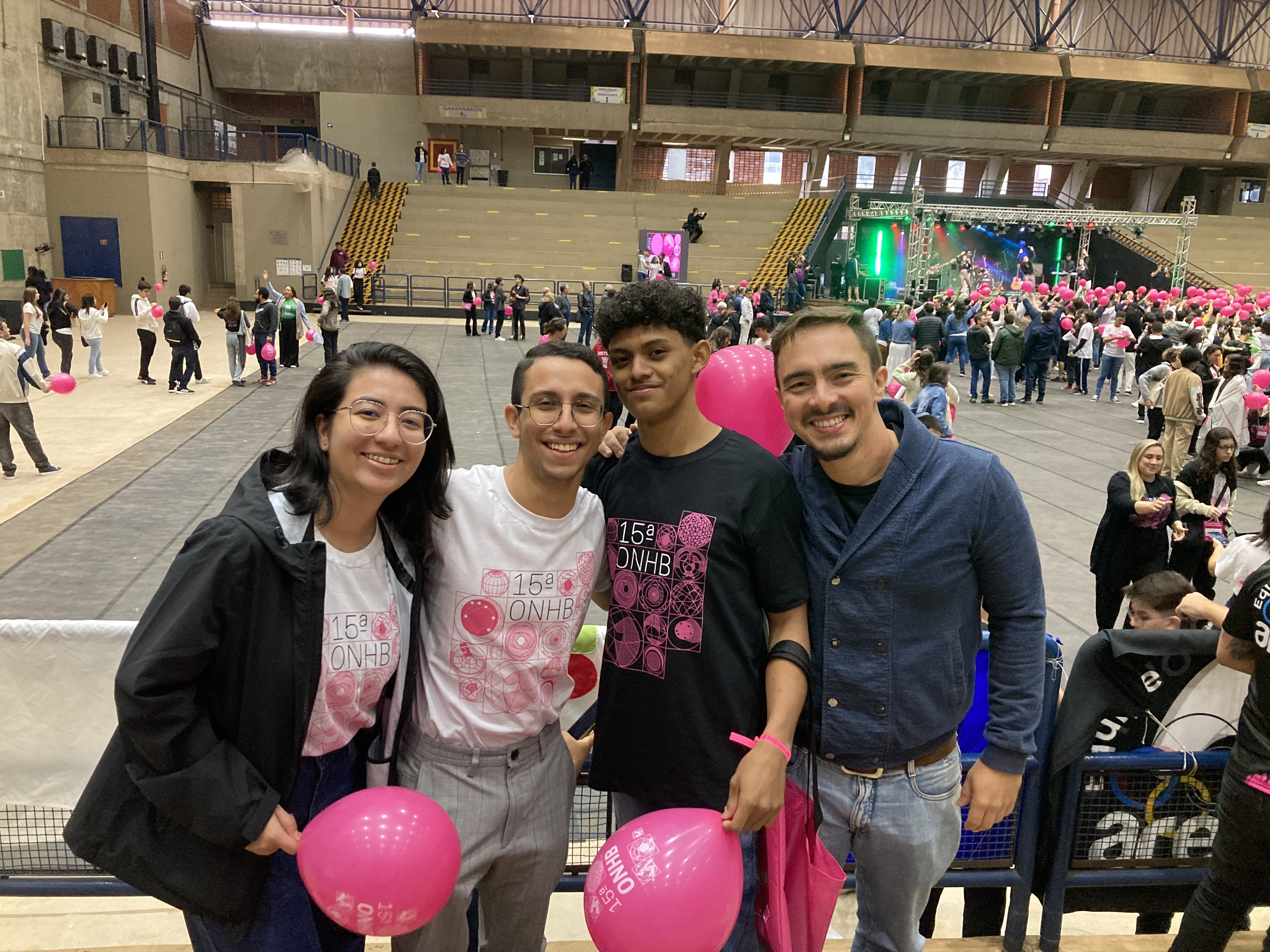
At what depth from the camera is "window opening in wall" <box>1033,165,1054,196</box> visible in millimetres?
40500

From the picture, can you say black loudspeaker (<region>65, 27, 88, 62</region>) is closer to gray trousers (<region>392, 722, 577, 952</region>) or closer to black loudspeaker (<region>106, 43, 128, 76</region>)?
black loudspeaker (<region>106, 43, 128, 76</region>)

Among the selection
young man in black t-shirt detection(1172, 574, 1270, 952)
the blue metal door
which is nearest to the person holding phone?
young man in black t-shirt detection(1172, 574, 1270, 952)

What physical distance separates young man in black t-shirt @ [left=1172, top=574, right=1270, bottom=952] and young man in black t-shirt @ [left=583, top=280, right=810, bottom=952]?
132 centimetres

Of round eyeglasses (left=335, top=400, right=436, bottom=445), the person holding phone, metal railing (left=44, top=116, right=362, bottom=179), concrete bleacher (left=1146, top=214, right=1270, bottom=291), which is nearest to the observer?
round eyeglasses (left=335, top=400, right=436, bottom=445)

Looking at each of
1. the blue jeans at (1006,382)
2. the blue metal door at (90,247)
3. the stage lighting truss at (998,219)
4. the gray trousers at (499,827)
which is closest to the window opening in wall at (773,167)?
the stage lighting truss at (998,219)

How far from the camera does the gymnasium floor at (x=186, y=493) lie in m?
3.23

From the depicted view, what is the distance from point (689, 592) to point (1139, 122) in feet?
147

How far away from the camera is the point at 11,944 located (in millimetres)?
2906

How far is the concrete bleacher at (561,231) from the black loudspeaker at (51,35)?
10533 mm

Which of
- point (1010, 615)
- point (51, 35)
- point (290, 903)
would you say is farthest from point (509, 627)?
point (51, 35)

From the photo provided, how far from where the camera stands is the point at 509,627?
6.50ft

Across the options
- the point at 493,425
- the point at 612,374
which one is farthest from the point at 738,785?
the point at 493,425

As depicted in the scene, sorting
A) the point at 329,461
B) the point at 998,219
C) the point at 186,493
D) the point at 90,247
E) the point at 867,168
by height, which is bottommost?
the point at 186,493

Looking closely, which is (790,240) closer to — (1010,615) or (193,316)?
(193,316)
